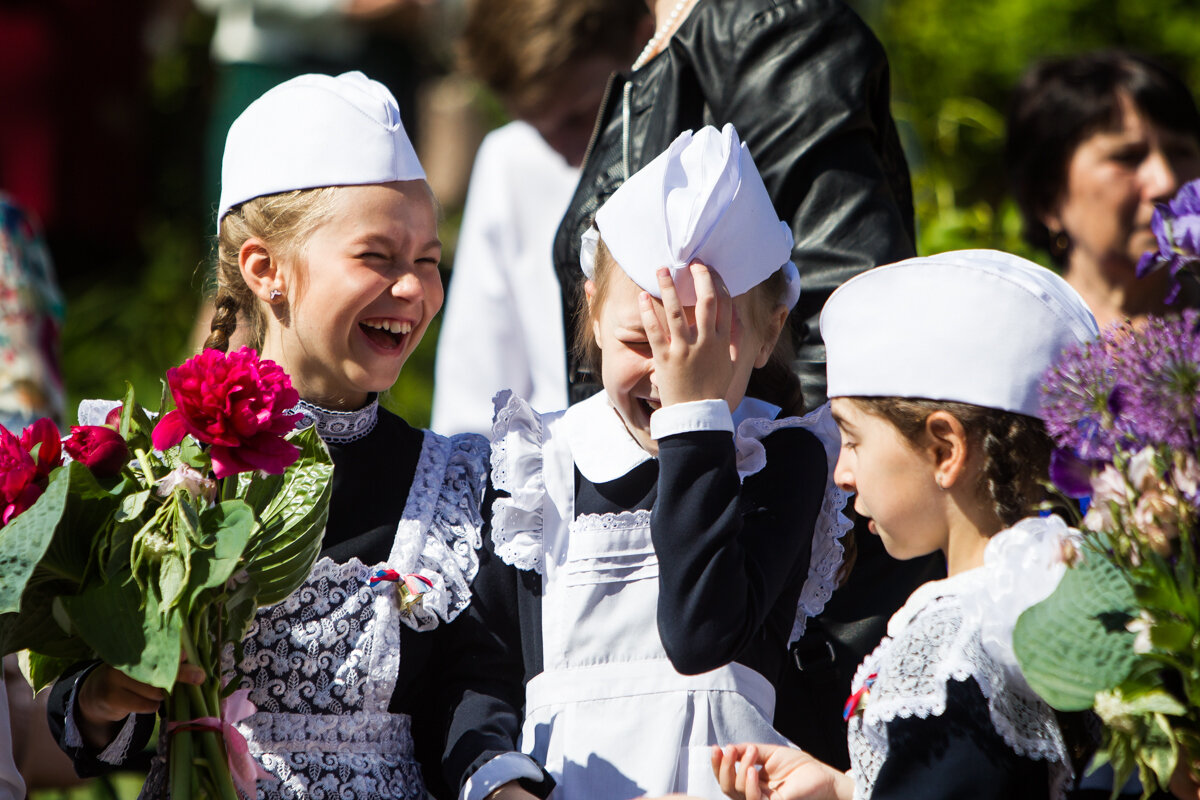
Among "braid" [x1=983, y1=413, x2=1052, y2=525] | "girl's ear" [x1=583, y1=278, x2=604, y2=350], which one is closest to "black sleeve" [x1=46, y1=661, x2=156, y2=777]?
"girl's ear" [x1=583, y1=278, x2=604, y2=350]

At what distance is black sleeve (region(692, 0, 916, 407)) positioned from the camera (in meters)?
2.78

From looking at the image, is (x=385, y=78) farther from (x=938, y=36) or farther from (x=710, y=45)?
(x=710, y=45)

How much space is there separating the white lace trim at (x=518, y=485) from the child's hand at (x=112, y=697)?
588mm

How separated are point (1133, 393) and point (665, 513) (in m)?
0.71

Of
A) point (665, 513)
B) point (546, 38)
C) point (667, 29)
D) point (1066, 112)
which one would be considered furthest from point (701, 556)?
point (546, 38)

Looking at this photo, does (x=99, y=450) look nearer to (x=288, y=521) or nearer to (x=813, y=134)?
(x=288, y=521)

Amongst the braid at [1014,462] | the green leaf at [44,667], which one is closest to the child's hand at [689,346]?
the braid at [1014,462]

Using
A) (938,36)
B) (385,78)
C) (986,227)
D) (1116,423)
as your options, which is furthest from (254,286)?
(938,36)

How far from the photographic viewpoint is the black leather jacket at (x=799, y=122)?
2.79 meters

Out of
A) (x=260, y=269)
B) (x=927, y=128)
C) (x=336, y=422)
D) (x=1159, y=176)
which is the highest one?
(x=260, y=269)

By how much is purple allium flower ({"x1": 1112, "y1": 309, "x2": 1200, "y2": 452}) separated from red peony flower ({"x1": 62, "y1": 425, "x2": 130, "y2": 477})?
1.34 metres

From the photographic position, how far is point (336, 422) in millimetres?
2621

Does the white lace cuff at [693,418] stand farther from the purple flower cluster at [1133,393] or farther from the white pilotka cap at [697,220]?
the purple flower cluster at [1133,393]

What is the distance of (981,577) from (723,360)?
49cm
